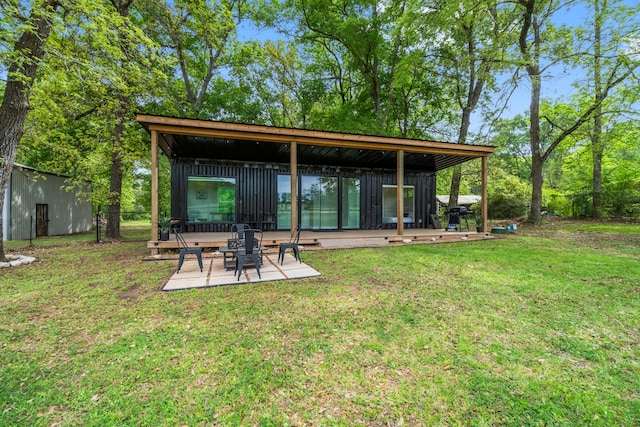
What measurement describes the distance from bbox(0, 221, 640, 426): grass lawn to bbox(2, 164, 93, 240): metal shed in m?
7.46

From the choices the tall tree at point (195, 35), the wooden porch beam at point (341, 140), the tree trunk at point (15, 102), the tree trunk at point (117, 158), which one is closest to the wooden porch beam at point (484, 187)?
the wooden porch beam at point (341, 140)

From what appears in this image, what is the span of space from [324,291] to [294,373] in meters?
1.77

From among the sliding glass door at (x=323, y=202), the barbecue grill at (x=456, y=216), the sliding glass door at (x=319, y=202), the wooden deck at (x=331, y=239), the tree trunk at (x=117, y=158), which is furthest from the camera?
the sliding glass door at (x=319, y=202)

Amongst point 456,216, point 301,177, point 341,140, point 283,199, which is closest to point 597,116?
point 456,216

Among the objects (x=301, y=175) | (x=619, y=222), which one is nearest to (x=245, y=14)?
(x=301, y=175)

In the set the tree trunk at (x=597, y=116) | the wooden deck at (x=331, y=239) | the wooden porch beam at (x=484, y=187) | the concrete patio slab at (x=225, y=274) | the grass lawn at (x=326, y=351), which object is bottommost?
the grass lawn at (x=326, y=351)

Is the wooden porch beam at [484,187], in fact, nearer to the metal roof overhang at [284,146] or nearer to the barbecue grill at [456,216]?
the metal roof overhang at [284,146]

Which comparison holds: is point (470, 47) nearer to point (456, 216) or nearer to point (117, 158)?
point (456, 216)

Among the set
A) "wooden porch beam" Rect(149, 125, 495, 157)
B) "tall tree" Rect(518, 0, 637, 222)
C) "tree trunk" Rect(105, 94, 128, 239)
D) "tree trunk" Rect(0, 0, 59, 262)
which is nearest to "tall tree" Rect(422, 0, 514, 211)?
"tall tree" Rect(518, 0, 637, 222)

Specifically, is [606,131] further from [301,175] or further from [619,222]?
[301,175]

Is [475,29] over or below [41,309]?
over

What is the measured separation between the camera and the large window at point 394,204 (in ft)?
34.6

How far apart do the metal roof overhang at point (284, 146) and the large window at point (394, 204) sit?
0.98 m

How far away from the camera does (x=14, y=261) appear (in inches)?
208
